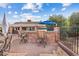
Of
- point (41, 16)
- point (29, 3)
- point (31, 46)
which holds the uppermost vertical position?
point (29, 3)

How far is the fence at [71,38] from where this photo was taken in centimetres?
195

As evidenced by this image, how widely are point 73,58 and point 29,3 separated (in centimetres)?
69

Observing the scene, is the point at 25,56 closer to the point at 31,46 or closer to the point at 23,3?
the point at 31,46

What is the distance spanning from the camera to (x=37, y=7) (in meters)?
1.96

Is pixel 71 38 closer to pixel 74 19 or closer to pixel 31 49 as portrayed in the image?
pixel 74 19

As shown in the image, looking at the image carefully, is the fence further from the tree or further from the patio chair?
the patio chair

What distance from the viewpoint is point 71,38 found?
76.8 inches

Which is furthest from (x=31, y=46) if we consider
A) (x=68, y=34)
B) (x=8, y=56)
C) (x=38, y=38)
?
(x=68, y=34)

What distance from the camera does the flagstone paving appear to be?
196cm

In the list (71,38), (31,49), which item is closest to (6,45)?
(31,49)

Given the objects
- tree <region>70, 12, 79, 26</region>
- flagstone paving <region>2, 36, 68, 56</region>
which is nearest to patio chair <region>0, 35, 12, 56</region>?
flagstone paving <region>2, 36, 68, 56</region>

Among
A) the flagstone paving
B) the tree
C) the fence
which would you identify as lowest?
the flagstone paving

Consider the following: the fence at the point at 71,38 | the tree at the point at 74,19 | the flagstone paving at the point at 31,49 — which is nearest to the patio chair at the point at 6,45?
the flagstone paving at the point at 31,49

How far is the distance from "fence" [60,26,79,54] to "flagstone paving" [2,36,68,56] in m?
0.10
